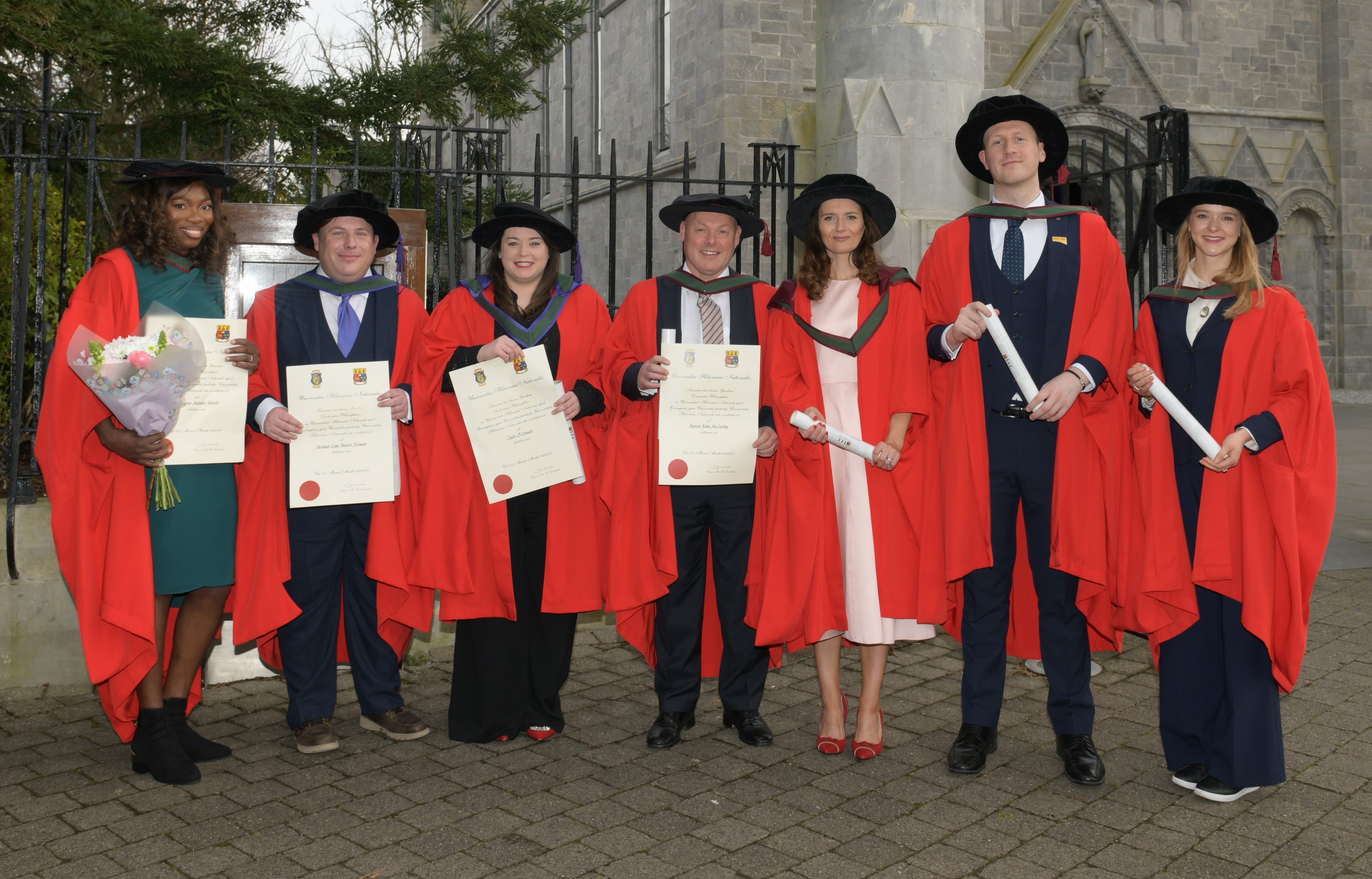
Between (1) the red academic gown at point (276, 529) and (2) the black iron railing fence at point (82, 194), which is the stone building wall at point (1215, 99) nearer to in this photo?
(2) the black iron railing fence at point (82, 194)

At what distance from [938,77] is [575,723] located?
4509 mm

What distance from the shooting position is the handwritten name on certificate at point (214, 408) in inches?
162

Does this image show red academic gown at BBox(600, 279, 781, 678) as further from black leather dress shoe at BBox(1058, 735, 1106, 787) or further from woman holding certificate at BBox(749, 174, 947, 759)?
black leather dress shoe at BBox(1058, 735, 1106, 787)


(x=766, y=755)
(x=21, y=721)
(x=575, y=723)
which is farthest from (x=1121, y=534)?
(x=21, y=721)

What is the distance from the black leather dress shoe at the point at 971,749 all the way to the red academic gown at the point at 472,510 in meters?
1.49

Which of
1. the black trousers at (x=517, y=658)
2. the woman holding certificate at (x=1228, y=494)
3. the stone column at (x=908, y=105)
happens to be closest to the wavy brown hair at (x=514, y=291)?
the black trousers at (x=517, y=658)

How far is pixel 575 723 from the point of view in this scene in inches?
190

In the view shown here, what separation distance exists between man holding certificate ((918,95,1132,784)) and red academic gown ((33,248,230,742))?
294cm

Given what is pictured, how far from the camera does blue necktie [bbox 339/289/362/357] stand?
440 cm

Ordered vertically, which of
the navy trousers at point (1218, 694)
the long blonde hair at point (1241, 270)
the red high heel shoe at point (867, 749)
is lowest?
the red high heel shoe at point (867, 749)

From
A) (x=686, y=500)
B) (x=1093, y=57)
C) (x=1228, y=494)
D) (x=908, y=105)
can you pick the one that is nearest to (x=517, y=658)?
(x=686, y=500)

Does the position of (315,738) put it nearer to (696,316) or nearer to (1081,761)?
(696,316)

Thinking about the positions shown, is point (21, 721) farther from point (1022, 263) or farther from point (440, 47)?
point (440, 47)

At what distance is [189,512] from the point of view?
13.8ft
